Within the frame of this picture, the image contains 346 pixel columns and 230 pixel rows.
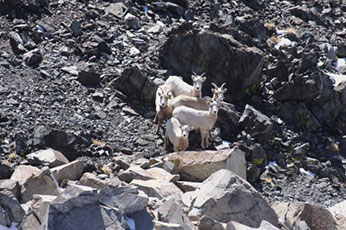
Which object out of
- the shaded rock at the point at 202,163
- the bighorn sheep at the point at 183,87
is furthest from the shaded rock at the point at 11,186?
the bighorn sheep at the point at 183,87

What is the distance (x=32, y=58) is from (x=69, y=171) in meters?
8.48

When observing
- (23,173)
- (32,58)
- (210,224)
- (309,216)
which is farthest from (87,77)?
(210,224)

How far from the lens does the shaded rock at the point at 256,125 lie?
21.1 meters

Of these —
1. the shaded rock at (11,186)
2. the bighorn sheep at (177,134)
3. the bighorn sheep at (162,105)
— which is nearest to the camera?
the shaded rock at (11,186)

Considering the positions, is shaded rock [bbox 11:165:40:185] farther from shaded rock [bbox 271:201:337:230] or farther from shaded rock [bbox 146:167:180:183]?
shaded rock [bbox 271:201:337:230]

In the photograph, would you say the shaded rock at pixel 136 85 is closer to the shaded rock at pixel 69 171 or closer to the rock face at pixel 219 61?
the rock face at pixel 219 61

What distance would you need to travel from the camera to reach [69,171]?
1484 centimetres

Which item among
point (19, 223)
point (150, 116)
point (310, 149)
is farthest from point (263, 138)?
point (19, 223)

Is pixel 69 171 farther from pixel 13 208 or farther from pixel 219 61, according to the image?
pixel 219 61

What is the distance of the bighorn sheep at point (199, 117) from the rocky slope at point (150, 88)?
781 mm

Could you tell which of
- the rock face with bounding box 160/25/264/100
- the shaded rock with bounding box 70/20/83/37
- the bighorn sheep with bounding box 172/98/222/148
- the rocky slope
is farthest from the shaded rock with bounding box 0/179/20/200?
the shaded rock with bounding box 70/20/83/37

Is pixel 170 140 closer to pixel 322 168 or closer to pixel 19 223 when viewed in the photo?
pixel 322 168

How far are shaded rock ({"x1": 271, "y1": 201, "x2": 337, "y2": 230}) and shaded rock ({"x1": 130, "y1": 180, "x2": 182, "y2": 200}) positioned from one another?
2.84m

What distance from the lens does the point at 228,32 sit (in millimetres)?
25953
